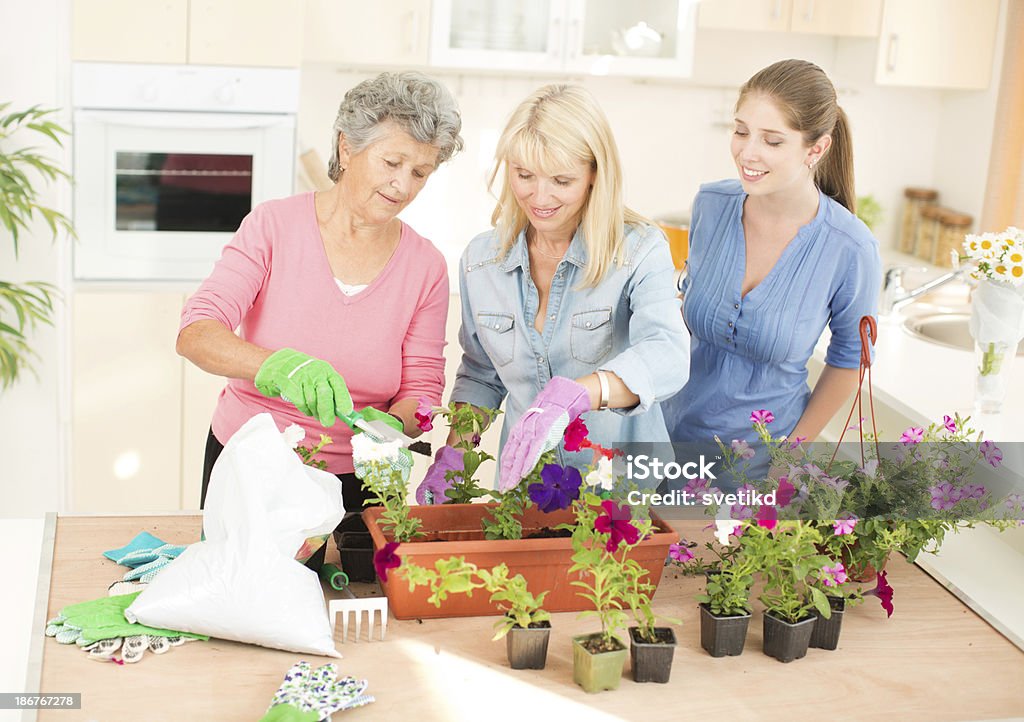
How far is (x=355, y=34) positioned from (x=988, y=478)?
2.36 meters

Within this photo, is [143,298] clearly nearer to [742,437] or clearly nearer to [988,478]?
[742,437]

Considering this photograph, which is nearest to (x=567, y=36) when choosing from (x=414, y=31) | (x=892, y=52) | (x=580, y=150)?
(x=414, y=31)

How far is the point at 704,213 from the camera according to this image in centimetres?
205

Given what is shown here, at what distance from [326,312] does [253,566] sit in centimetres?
62

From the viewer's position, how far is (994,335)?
2.24 meters

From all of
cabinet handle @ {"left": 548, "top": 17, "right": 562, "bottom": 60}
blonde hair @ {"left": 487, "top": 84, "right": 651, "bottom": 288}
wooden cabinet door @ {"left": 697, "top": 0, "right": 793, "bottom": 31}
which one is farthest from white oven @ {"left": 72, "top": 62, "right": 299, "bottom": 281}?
blonde hair @ {"left": 487, "top": 84, "right": 651, "bottom": 288}

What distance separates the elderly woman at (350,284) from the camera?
5.66 feet

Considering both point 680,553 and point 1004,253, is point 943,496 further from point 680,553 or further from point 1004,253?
point 1004,253

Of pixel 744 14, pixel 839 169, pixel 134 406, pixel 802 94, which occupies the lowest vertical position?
pixel 134 406

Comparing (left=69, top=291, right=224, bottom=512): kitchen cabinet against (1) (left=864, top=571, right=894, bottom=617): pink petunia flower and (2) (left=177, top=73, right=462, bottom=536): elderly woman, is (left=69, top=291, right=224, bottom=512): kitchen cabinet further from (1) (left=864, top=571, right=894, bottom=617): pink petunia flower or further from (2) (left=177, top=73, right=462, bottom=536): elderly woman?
(1) (left=864, top=571, right=894, bottom=617): pink petunia flower

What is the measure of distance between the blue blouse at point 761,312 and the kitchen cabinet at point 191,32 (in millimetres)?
1572

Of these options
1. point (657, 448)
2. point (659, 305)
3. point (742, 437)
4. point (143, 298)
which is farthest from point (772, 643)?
point (143, 298)

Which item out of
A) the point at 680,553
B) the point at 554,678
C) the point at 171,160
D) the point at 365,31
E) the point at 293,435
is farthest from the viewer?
the point at 365,31

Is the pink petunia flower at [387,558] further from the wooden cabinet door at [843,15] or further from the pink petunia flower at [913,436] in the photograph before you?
the wooden cabinet door at [843,15]
